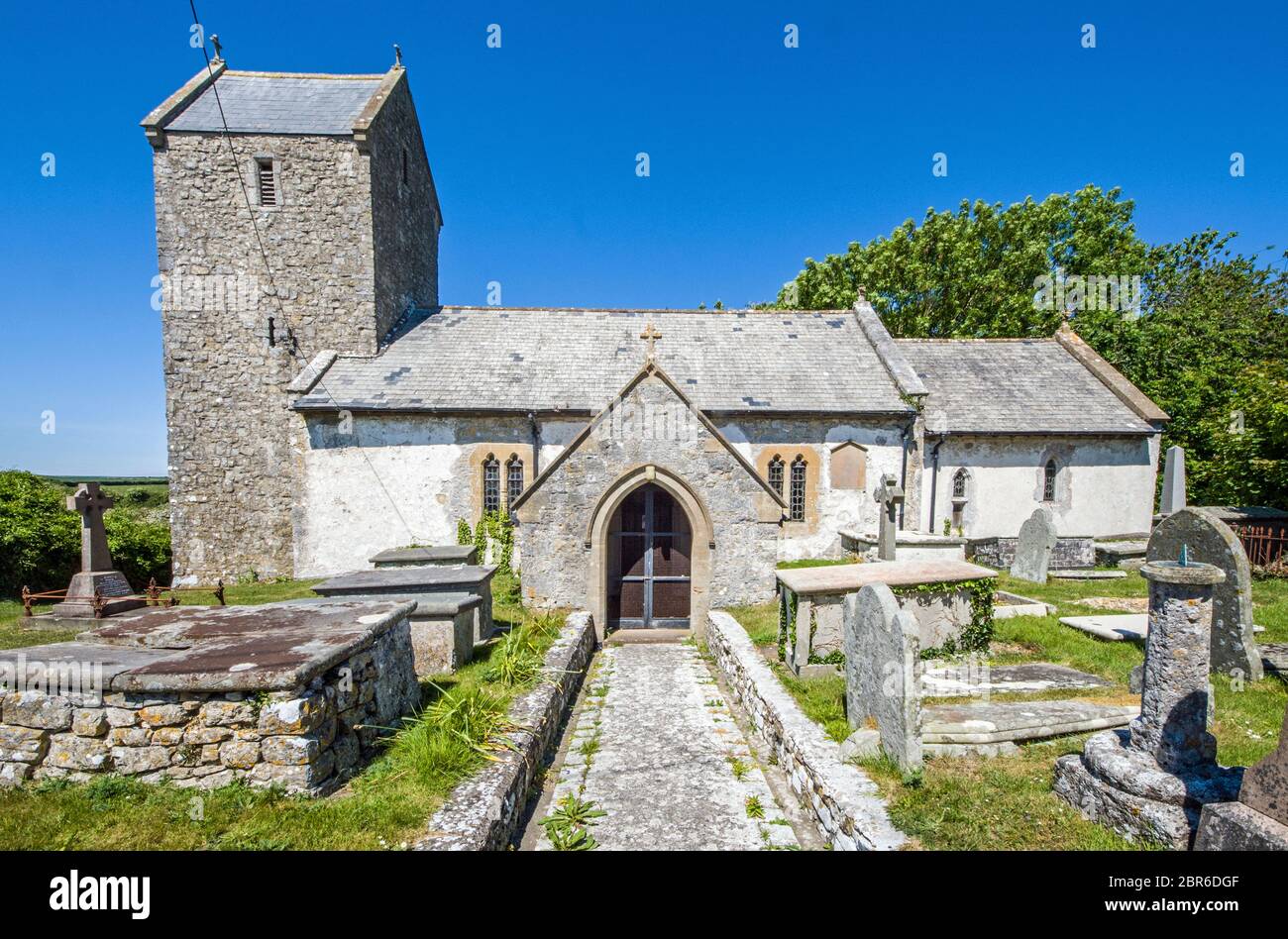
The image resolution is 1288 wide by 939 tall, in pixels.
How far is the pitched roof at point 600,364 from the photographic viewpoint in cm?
1802

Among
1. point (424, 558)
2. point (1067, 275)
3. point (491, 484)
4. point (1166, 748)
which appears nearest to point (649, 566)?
point (424, 558)

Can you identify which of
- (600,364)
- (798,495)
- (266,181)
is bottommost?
(798,495)

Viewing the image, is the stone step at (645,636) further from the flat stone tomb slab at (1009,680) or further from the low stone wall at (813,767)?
the flat stone tomb slab at (1009,680)

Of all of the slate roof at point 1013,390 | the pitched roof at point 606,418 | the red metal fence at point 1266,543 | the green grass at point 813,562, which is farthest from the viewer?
the slate roof at point 1013,390

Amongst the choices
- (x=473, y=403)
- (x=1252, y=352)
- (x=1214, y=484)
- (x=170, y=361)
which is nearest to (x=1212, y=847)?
(x=473, y=403)

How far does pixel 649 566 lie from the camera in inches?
501

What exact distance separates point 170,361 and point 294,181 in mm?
7388

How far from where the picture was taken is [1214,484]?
67.0 feet

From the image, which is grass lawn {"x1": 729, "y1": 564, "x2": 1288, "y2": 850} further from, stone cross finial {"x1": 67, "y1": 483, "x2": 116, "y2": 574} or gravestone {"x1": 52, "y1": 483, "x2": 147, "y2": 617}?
stone cross finial {"x1": 67, "y1": 483, "x2": 116, "y2": 574}

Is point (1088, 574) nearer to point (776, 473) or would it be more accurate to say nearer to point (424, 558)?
point (776, 473)

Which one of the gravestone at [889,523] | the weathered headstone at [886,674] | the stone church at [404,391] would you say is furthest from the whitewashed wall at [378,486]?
the weathered headstone at [886,674]

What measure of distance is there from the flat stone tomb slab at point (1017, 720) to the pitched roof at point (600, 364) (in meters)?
12.6

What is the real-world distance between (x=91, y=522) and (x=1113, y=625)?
20622 mm
